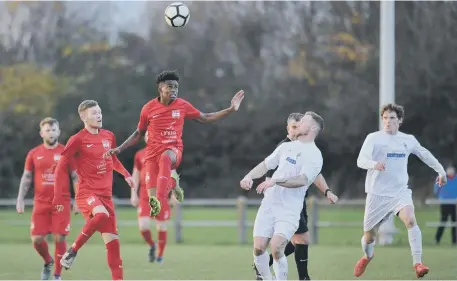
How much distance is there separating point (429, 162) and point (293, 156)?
2.65m

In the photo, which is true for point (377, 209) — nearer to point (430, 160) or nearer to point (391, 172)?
point (391, 172)

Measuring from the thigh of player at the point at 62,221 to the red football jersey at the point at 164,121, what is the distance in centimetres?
161

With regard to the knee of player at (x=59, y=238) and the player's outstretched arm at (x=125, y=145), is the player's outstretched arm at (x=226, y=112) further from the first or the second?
the knee of player at (x=59, y=238)

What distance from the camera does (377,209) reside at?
12828 mm

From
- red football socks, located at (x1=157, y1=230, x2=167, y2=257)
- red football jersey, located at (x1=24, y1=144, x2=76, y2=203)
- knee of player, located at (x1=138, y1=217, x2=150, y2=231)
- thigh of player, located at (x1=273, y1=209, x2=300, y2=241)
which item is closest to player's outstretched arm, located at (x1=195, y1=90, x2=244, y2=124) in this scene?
red football jersey, located at (x1=24, y1=144, x2=76, y2=203)

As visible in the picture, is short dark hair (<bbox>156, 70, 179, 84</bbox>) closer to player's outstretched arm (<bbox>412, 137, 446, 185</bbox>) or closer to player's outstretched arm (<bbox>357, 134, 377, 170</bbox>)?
player's outstretched arm (<bbox>357, 134, 377, 170</bbox>)

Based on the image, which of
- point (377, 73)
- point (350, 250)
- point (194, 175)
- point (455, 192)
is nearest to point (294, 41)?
point (377, 73)

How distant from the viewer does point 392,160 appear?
12.6 m

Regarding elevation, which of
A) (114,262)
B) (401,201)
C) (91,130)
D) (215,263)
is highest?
(91,130)

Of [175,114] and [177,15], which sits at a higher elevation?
[177,15]

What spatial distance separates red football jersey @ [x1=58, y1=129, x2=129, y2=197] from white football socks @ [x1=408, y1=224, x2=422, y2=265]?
368cm

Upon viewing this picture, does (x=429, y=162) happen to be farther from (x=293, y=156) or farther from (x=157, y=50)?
(x=157, y=50)

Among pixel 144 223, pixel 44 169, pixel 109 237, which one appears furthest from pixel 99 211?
pixel 144 223

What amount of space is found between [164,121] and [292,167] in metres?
2.91
